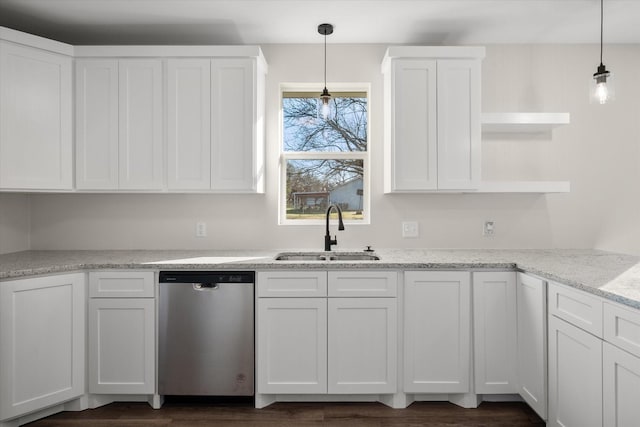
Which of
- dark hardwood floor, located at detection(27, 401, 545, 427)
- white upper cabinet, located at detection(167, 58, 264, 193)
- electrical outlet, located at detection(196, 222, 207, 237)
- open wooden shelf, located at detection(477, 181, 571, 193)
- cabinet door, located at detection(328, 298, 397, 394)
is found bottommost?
dark hardwood floor, located at detection(27, 401, 545, 427)

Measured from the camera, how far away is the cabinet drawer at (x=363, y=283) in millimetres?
2340

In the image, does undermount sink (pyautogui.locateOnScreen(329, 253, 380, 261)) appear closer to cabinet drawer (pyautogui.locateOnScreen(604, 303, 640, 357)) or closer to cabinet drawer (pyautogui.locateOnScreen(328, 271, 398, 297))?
cabinet drawer (pyautogui.locateOnScreen(328, 271, 398, 297))

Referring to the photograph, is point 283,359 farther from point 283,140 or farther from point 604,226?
point 604,226

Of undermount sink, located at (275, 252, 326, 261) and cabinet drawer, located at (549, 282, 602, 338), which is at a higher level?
undermount sink, located at (275, 252, 326, 261)

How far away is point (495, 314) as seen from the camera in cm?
233

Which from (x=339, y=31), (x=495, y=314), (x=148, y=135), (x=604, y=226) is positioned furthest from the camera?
(x=604, y=226)

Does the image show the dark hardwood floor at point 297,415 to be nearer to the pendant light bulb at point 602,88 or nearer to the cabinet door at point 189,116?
the cabinet door at point 189,116

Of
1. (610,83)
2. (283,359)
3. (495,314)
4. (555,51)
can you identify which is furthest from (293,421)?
(555,51)

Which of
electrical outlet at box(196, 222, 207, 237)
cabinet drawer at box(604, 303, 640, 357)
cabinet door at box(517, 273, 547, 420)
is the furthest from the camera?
electrical outlet at box(196, 222, 207, 237)

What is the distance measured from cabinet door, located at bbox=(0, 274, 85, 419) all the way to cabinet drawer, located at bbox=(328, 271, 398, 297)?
1.54 m

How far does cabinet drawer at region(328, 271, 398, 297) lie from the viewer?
2.34 m

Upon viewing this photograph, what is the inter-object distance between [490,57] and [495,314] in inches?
78.7

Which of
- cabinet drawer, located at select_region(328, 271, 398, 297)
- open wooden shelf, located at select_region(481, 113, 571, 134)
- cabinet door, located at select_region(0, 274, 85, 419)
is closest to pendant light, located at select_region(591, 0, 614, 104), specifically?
open wooden shelf, located at select_region(481, 113, 571, 134)

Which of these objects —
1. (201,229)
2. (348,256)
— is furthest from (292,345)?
(201,229)
